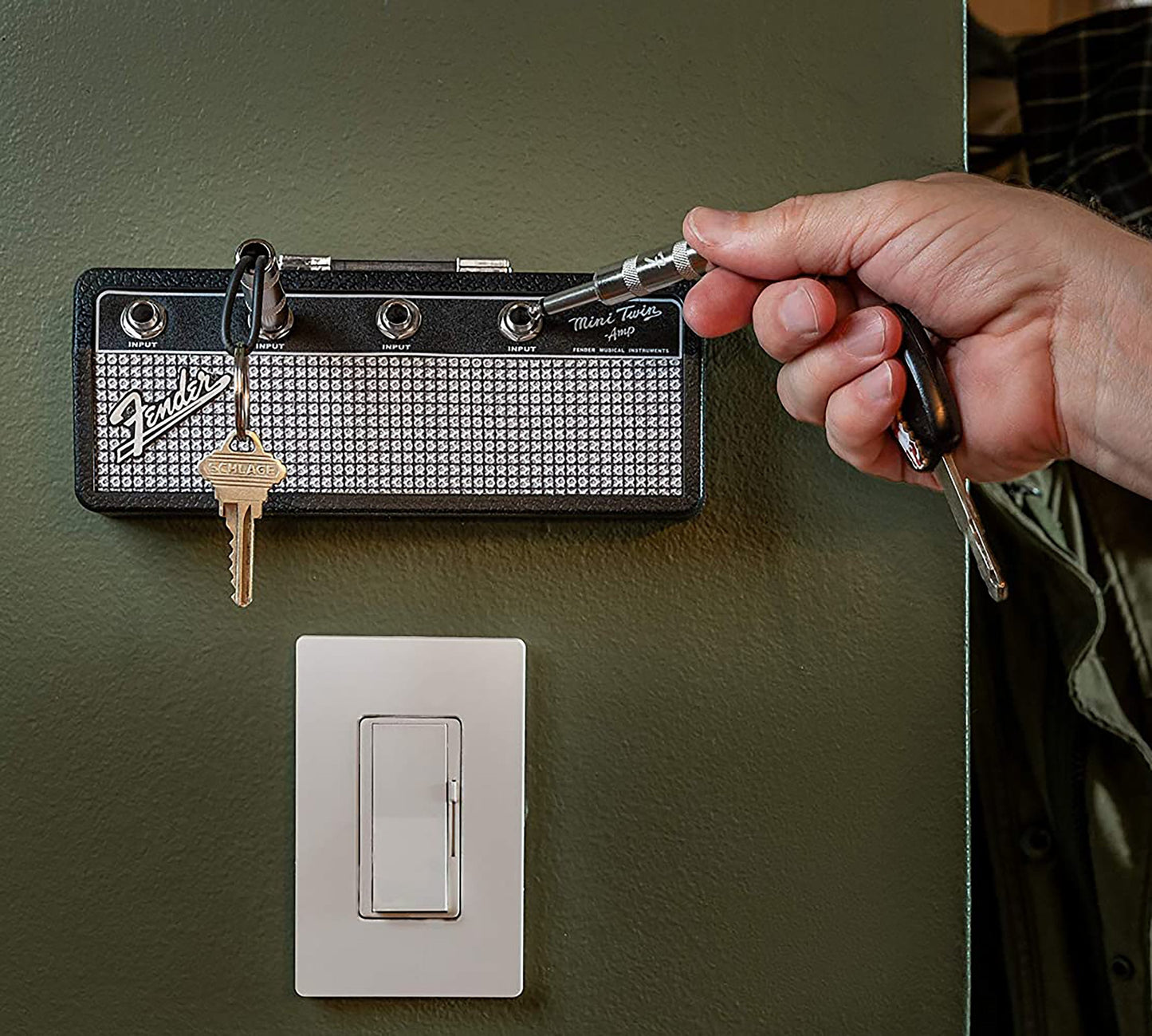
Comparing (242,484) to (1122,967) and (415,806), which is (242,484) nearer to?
(415,806)

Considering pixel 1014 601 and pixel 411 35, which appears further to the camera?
pixel 1014 601

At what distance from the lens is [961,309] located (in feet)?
2.39

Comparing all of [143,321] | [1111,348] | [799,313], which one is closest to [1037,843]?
[1111,348]

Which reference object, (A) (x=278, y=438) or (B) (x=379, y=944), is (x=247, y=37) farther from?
(B) (x=379, y=944)

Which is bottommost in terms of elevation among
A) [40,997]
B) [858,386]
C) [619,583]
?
[40,997]

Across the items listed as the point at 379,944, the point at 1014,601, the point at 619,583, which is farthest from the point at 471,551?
the point at 1014,601

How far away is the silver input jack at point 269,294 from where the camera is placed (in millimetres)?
636

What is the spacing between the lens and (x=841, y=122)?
79 centimetres

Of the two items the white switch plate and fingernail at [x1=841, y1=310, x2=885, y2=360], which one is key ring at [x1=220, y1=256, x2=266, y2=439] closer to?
the white switch plate

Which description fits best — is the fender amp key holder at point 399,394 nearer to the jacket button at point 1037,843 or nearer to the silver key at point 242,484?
the silver key at point 242,484

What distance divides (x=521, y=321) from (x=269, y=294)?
0.16m

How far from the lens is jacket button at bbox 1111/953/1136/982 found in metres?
1.00

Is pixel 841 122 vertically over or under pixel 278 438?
over

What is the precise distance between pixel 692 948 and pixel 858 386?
14.9 inches
